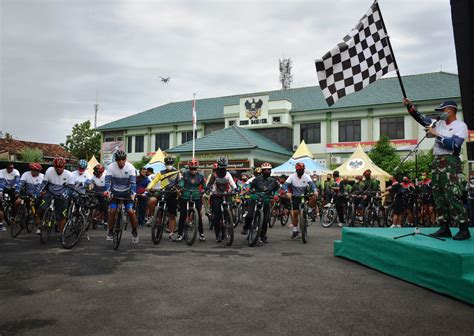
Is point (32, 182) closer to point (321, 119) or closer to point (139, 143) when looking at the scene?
point (321, 119)

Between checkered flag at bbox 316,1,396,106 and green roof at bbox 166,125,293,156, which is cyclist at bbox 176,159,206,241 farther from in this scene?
green roof at bbox 166,125,293,156

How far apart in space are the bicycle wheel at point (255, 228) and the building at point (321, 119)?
73.2ft

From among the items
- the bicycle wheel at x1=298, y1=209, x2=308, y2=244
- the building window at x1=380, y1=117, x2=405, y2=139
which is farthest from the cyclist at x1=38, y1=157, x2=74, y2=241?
the building window at x1=380, y1=117, x2=405, y2=139

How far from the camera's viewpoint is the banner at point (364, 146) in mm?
31047

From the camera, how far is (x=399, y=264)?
5781 mm

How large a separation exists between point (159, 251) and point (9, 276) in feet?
9.72

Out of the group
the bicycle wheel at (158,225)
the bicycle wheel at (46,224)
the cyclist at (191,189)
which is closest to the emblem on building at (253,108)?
the cyclist at (191,189)

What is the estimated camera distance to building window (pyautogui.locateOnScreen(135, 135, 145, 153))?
146 ft

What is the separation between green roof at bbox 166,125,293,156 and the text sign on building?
1663mm

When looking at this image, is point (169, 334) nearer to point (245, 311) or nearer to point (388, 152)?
point (245, 311)

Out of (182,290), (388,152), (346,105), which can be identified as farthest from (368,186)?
(346,105)

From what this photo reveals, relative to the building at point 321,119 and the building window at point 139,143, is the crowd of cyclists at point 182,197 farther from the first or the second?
the building window at point 139,143

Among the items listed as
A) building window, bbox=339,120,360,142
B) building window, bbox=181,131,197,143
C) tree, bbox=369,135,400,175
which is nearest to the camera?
tree, bbox=369,135,400,175

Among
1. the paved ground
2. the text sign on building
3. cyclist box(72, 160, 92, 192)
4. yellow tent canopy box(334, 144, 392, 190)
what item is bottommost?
the paved ground
